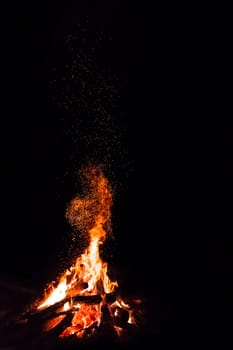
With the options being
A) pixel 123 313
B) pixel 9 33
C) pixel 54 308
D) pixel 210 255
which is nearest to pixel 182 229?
pixel 210 255

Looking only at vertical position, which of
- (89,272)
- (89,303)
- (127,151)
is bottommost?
(89,303)

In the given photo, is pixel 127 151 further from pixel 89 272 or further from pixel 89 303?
pixel 89 303

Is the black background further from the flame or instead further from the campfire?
the campfire

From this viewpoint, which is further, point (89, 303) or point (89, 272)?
point (89, 272)

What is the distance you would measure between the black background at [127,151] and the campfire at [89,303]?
689 mm

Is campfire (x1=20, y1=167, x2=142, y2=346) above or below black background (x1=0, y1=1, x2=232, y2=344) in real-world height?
below

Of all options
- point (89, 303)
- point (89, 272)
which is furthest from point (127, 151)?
point (89, 303)

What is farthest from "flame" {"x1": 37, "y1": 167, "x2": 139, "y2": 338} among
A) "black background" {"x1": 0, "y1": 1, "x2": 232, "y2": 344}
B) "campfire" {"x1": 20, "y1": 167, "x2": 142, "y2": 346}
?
"black background" {"x1": 0, "y1": 1, "x2": 232, "y2": 344}

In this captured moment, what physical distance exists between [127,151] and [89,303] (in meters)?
3.38

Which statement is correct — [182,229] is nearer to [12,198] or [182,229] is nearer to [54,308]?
[54,308]

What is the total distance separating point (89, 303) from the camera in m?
4.78

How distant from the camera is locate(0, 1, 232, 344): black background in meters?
6.12

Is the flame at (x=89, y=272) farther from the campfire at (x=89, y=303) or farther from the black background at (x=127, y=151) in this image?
the black background at (x=127, y=151)

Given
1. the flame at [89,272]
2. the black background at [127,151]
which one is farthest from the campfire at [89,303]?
the black background at [127,151]
